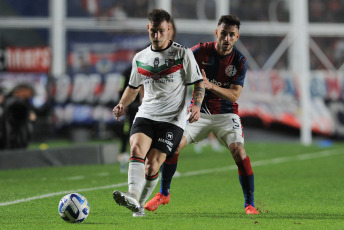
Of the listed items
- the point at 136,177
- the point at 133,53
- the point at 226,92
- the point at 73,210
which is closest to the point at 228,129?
the point at 226,92

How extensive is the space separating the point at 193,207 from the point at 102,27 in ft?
66.6

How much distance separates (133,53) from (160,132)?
774 inches

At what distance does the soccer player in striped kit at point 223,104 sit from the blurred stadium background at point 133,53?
14.7 meters

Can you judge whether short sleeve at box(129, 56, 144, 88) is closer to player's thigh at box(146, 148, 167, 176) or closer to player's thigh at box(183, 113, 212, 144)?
player's thigh at box(146, 148, 167, 176)

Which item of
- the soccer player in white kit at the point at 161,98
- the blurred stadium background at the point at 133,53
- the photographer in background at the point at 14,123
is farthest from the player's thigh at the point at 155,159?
the blurred stadium background at the point at 133,53

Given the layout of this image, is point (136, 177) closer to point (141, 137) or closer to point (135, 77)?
point (141, 137)

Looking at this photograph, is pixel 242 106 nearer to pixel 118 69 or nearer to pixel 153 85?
pixel 118 69

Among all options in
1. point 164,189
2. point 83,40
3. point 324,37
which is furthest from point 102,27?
point 164,189

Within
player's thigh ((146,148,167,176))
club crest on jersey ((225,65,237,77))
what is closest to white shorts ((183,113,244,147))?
club crest on jersey ((225,65,237,77))

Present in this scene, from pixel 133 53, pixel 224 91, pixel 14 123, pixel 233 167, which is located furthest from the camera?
pixel 133 53

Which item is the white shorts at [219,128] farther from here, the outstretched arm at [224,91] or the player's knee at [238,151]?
the outstretched arm at [224,91]

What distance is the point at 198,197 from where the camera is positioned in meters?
8.84

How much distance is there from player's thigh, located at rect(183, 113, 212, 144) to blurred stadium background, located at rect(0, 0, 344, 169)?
48.2 ft

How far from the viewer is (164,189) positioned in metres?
7.80
